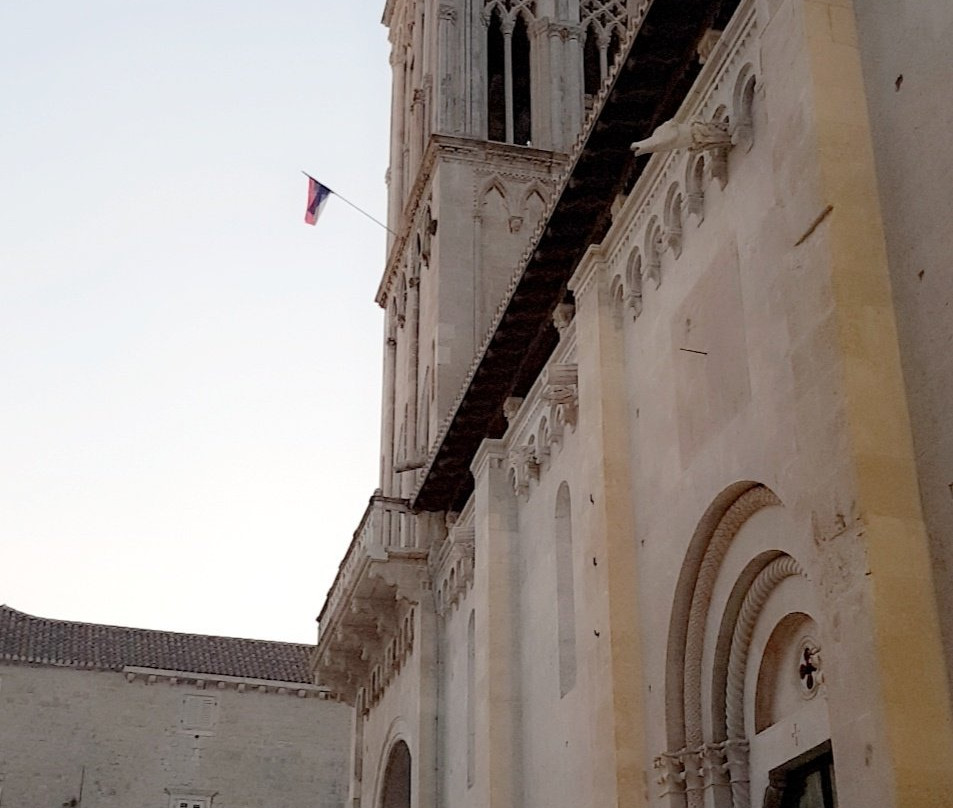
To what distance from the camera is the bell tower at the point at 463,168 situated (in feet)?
85.7

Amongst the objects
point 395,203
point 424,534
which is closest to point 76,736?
point 395,203

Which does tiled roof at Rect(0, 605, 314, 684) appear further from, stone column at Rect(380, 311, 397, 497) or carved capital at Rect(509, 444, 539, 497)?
carved capital at Rect(509, 444, 539, 497)

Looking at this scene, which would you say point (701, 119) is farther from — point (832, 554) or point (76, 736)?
point (76, 736)

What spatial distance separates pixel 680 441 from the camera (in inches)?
490

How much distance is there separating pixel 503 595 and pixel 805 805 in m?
7.90

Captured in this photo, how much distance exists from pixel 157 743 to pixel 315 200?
2085 centimetres

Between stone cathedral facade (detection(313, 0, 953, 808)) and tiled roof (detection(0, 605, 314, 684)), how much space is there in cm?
2352

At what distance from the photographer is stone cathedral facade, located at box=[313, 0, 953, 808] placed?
28.3 ft

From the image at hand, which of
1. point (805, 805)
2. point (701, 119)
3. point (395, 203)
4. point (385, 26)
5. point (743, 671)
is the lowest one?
point (805, 805)

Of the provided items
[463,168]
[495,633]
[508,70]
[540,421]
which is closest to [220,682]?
[463,168]

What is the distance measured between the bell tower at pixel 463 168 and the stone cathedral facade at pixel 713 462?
173 inches

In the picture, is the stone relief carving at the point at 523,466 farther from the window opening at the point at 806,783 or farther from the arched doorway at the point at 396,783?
the arched doorway at the point at 396,783

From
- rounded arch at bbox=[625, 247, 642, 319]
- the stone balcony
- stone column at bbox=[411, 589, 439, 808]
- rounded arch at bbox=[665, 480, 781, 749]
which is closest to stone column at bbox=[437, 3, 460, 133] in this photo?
the stone balcony

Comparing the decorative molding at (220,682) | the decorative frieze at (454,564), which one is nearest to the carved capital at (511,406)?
the decorative frieze at (454,564)
